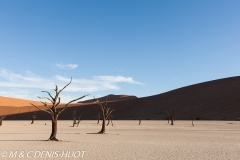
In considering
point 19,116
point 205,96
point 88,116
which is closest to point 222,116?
point 205,96

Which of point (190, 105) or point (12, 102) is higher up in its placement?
point (12, 102)

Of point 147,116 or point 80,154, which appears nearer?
point 80,154

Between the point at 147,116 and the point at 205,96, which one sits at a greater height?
the point at 205,96

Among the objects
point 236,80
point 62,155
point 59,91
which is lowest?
point 62,155

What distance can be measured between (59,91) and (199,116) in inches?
1911

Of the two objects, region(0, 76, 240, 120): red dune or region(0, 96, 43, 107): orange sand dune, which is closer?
region(0, 76, 240, 120): red dune

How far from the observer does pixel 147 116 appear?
68250mm

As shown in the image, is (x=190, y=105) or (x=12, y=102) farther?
(x=12, y=102)

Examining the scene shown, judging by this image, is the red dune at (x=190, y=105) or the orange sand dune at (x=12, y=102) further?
the orange sand dune at (x=12, y=102)

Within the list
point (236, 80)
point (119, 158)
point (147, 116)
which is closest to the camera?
point (119, 158)

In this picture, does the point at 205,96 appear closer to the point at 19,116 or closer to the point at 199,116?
the point at 199,116

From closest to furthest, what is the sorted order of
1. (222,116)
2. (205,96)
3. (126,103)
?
(222,116) → (205,96) → (126,103)

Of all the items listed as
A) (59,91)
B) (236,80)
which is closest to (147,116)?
(236,80)

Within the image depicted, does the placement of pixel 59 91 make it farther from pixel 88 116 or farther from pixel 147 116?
pixel 88 116
